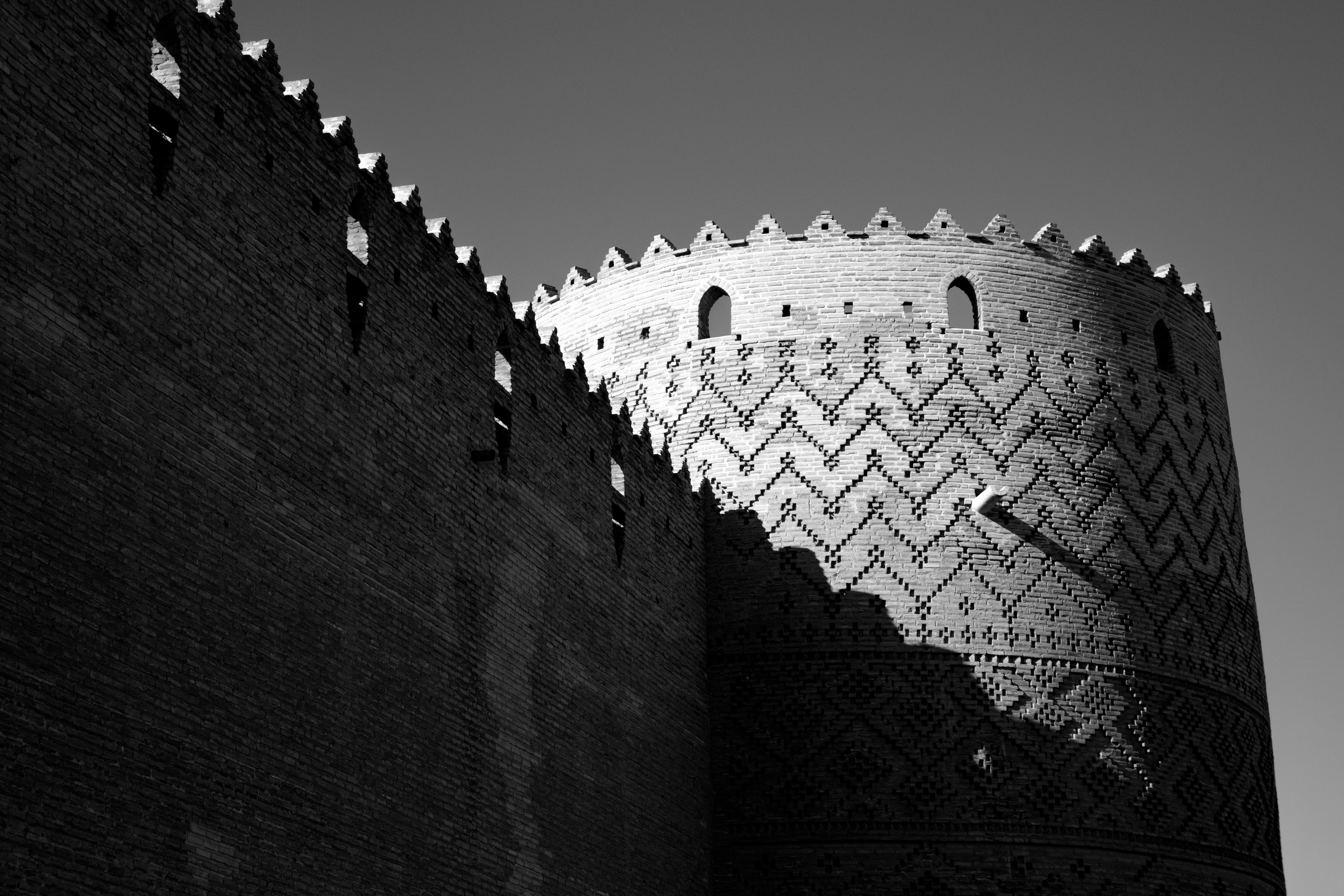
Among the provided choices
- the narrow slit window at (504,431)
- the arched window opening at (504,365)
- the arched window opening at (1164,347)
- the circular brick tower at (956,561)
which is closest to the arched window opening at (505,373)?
the arched window opening at (504,365)

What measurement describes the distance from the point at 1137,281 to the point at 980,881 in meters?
4.91

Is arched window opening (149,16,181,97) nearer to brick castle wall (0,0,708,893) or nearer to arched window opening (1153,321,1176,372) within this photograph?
brick castle wall (0,0,708,893)

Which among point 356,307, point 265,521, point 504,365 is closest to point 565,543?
point 504,365

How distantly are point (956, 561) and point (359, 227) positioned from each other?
5.59 m

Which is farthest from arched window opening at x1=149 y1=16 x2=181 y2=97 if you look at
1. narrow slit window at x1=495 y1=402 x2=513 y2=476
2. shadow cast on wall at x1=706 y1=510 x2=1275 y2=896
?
shadow cast on wall at x1=706 y1=510 x2=1275 y2=896

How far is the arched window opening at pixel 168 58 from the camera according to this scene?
279 inches

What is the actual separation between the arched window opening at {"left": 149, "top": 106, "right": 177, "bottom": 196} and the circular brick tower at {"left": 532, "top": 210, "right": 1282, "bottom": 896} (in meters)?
5.51

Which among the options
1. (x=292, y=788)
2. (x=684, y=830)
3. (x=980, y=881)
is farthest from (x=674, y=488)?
(x=292, y=788)

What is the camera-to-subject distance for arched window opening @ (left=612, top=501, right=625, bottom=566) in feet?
36.3

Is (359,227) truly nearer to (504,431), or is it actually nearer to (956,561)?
(504,431)

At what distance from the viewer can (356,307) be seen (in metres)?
8.39

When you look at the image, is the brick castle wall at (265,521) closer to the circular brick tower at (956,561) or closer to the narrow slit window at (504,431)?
the narrow slit window at (504,431)

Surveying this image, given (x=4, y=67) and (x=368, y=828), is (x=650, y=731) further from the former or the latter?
(x=4, y=67)

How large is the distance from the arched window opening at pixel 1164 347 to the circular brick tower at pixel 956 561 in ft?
0.09
